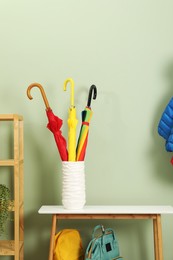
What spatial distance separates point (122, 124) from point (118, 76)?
277mm

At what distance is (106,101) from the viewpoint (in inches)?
101

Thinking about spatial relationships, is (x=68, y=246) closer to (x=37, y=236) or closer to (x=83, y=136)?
(x=37, y=236)

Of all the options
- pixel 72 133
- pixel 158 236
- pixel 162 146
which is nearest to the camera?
pixel 158 236

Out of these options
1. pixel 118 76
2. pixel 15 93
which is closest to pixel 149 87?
pixel 118 76

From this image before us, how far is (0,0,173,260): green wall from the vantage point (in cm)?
256

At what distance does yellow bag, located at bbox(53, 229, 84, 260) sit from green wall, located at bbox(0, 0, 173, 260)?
0.21 meters

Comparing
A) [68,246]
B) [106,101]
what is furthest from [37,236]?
[106,101]

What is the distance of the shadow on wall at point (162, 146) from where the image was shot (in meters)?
2.56

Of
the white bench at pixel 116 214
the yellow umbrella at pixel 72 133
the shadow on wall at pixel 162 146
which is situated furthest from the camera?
the shadow on wall at pixel 162 146

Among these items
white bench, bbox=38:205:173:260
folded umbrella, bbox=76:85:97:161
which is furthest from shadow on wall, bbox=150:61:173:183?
folded umbrella, bbox=76:85:97:161

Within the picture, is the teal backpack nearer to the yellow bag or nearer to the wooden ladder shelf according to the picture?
the yellow bag

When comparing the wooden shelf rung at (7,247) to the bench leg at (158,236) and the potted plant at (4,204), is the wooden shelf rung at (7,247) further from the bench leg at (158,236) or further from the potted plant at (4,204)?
the bench leg at (158,236)

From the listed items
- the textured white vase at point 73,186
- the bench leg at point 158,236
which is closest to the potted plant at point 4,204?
the textured white vase at point 73,186

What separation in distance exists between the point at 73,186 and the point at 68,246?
31 centimetres
